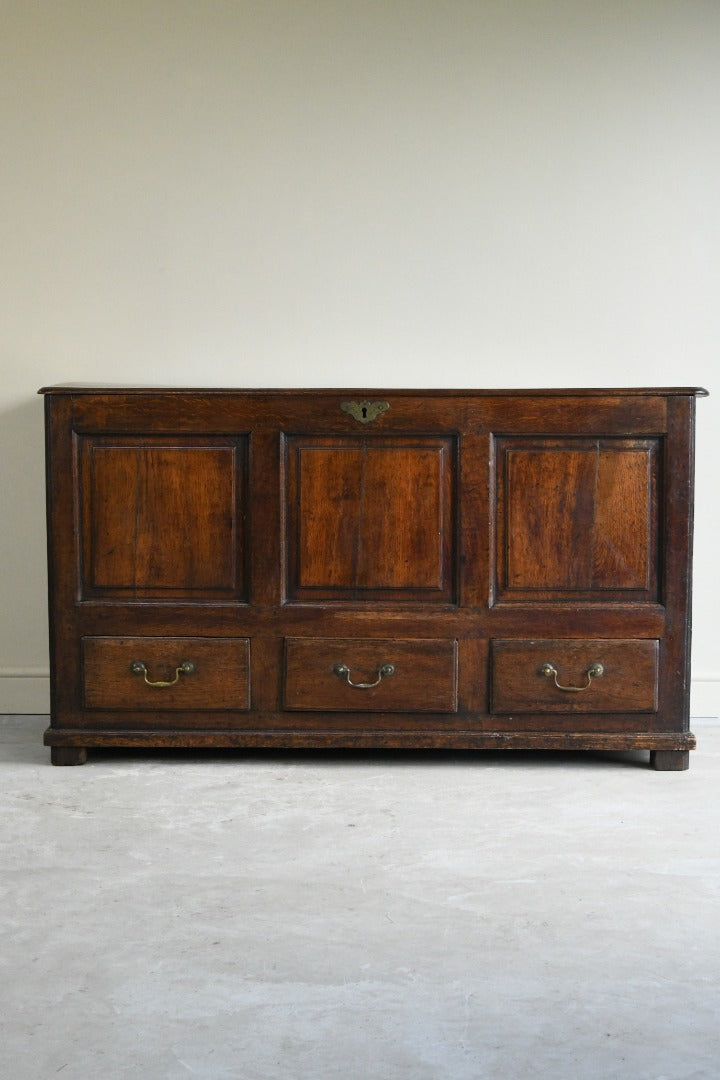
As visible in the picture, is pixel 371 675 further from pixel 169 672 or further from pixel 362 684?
pixel 169 672

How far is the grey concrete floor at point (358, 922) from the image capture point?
1501 mm

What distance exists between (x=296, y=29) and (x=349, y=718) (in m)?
2.19

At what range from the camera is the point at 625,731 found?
2.93 meters

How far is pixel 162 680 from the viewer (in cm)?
295

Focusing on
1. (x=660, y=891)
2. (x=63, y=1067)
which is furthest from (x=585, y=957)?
(x=63, y=1067)

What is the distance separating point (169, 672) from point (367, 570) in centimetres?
61

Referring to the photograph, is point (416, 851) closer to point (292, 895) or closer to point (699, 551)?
point (292, 895)

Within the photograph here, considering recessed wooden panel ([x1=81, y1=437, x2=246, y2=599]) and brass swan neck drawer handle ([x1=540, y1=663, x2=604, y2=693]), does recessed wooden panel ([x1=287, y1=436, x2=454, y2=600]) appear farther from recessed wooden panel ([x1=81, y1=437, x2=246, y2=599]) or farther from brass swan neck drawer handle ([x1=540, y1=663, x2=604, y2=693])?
brass swan neck drawer handle ([x1=540, y1=663, x2=604, y2=693])

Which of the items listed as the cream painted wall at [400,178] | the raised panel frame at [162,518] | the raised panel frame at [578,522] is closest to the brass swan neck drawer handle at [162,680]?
the raised panel frame at [162,518]

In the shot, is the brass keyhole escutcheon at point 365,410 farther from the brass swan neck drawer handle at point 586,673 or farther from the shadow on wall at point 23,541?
the shadow on wall at point 23,541

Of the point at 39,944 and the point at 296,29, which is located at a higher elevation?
the point at 296,29

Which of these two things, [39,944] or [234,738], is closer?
[39,944]

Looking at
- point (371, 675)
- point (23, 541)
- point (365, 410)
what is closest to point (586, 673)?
point (371, 675)

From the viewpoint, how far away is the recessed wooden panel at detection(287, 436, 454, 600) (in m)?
2.90
